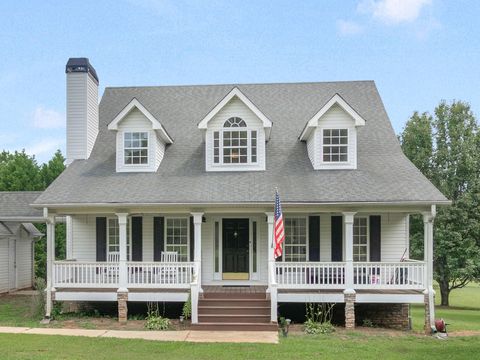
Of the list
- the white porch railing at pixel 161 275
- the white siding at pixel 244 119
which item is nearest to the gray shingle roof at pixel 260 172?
the white siding at pixel 244 119

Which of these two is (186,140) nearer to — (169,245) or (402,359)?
(169,245)

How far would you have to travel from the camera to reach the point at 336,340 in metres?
12.6

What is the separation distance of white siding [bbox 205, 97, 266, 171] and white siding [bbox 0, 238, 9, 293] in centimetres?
→ 1171

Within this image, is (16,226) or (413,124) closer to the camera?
(16,226)

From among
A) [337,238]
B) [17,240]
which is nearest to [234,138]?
[337,238]

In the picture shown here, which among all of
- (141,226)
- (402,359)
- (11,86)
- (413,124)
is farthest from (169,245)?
(413,124)

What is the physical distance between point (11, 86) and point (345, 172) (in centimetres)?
1918

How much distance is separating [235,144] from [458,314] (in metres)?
14.0

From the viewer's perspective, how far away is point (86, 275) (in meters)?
15.4

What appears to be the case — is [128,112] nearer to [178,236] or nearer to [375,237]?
[178,236]

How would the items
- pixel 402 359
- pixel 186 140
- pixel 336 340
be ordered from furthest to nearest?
pixel 186 140
pixel 336 340
pixel 402 359

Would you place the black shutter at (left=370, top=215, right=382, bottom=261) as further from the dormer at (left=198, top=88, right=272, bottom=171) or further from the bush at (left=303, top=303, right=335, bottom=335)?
the dormer at (left=198, top=88, right=272, bottom=171)

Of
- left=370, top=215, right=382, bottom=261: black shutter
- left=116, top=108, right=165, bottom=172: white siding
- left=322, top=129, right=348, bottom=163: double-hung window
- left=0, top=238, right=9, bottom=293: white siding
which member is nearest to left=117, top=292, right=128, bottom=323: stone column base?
left=116, top=108, right=165, bottom=172: white siding

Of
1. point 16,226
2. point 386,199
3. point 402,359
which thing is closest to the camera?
point 402,359
